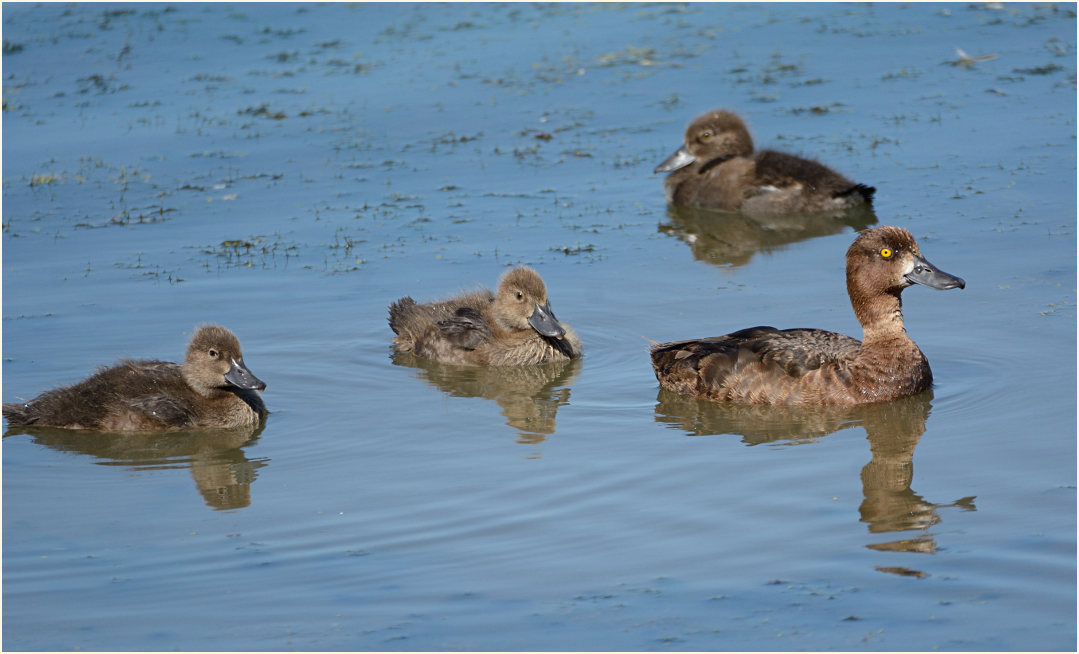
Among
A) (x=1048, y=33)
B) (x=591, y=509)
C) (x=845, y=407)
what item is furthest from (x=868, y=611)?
(x=1048, y=33)

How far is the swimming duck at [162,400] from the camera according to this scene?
8.52 m

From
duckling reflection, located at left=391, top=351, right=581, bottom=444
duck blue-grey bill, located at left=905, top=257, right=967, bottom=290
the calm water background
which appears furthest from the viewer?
duck blue-grey bill, located at left=905, top=257, right=967, bottom=290

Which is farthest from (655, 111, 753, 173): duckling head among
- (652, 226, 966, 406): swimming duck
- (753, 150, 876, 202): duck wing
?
(652, 226, 966, 406): swimming duck

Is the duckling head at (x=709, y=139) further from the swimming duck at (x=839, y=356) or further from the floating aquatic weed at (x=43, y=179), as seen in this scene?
the floating aquatic weed at (x=43, y=179)

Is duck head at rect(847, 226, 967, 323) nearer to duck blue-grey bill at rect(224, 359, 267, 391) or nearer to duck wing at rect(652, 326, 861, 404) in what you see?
duck wing at rect(652, 326, 861, 404)

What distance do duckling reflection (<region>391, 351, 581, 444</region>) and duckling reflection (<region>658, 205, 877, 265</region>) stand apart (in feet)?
9.32

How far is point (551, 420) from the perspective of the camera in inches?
337

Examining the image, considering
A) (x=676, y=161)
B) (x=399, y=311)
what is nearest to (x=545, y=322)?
(x=399, y=311)

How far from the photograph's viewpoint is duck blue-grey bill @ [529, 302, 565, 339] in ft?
31.8

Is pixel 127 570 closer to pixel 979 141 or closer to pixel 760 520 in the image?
pixel 760 520

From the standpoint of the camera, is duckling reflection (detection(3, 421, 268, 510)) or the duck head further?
the duck head

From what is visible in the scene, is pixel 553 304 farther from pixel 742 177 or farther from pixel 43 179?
pixel 43 179

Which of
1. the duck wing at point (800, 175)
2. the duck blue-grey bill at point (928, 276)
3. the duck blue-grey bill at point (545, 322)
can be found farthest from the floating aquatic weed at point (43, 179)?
the duck blue-grey bill at point (928, 276)

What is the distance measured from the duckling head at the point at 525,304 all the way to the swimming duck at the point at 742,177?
4331 mm
